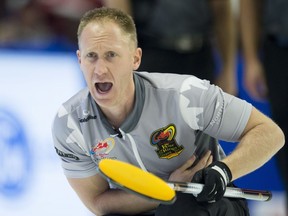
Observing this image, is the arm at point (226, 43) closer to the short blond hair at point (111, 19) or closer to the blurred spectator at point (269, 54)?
the blurred spectator at point (269, 54)

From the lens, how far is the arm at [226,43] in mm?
4254

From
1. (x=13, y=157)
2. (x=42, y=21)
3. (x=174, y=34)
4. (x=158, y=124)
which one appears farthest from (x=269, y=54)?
(x=42, y=21)

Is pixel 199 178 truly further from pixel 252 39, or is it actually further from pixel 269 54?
pixel 252 39

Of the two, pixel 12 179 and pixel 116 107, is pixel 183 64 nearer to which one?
pixel 116 107

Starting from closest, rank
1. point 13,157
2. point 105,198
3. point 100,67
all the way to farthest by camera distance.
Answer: point 100,67, point 105,198, point 13,157

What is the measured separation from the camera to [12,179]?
4.46m

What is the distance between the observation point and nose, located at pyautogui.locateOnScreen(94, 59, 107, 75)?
298 centimetres

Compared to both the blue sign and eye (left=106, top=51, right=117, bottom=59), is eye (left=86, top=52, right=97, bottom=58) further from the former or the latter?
the blue sign

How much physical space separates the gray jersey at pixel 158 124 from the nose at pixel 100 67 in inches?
8.7

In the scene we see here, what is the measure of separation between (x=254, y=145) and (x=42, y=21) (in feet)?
8.51

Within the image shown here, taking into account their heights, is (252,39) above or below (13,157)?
above

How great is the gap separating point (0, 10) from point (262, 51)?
6.94ft

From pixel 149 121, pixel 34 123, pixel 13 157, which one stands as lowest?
pixel 13 157

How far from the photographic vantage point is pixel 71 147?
10.5 ft
